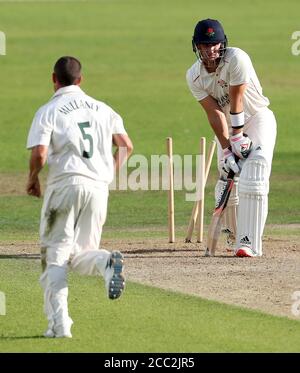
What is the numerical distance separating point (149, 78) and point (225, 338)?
25383mm

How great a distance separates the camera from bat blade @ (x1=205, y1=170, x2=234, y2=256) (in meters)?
13.6

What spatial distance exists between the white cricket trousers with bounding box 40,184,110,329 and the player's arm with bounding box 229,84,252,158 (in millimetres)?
3606

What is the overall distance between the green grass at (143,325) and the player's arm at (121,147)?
1193 millimetres

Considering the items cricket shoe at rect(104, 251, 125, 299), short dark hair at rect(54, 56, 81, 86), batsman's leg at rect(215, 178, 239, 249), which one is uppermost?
short dark hair at rect(54, 56, 81, 86)

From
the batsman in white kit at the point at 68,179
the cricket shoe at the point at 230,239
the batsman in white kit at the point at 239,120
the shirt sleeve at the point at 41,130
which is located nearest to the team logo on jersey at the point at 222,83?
the batsman in white kit at the point at 239,120

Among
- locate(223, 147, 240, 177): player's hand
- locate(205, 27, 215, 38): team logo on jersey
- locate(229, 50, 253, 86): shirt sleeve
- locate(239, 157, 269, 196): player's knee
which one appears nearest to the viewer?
locate(205, 27, 215, 38): team logo on jersey

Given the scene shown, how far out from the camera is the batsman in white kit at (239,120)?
1322cm

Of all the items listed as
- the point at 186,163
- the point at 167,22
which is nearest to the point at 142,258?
the point at 186,163

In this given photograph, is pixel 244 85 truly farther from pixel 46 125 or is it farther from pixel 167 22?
pixel 167 22

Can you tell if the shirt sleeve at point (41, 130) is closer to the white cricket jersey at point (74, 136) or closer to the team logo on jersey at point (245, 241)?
the white cricket jersey at point (74, 136)

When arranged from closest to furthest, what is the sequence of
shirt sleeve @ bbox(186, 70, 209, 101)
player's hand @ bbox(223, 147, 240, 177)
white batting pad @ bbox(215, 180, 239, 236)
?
player's hand @ bbox(223, 147, 240, 177) → shirt sleeve @ bbox(186, 70, 209, 101) → white batting pad @ bbox(215, 180, 239, 236)

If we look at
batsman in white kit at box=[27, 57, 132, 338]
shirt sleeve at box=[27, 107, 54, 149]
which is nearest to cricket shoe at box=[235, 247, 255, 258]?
batsman in white kit at box=[27, 57, 132, 338]

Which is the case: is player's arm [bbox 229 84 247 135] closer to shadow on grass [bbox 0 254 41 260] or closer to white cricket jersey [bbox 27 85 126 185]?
shadow on grass [bbox 0 254 41 260]

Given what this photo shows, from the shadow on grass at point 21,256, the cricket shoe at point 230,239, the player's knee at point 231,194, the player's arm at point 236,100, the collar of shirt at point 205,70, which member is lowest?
the shadow on grass at point 21,256
